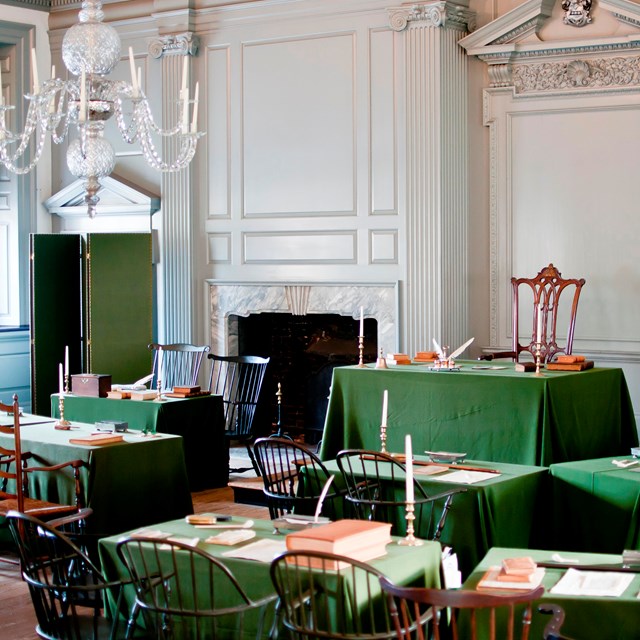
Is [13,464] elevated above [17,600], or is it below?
above

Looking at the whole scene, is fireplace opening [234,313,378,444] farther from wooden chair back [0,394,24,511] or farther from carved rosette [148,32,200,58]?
wooden chair back [0,394,24,511]

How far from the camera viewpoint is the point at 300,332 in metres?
10.1

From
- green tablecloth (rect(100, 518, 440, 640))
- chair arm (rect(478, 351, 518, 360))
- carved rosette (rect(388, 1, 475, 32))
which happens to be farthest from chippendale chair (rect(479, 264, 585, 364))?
green tablecloth (rect(100, 518, 440, 640))

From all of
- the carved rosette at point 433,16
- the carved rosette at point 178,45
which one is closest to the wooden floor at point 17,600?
the carved rosette at point 433,16

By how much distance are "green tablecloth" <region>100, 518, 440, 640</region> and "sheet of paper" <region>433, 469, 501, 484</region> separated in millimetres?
1089

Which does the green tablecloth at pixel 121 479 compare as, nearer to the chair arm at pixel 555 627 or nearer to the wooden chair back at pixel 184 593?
the wooden chair back at pixel 184 593

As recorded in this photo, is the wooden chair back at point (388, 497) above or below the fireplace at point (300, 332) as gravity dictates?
below

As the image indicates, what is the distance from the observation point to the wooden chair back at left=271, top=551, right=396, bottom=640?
132 inches

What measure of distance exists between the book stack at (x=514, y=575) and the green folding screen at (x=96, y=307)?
652 centimetres

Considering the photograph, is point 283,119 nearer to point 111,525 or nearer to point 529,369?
point 529,369

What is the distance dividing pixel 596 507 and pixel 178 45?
615 cm

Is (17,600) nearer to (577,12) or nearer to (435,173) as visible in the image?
(435,173)

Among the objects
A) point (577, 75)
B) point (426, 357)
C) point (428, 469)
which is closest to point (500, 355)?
point (426, 357)

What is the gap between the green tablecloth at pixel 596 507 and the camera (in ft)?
16.6
